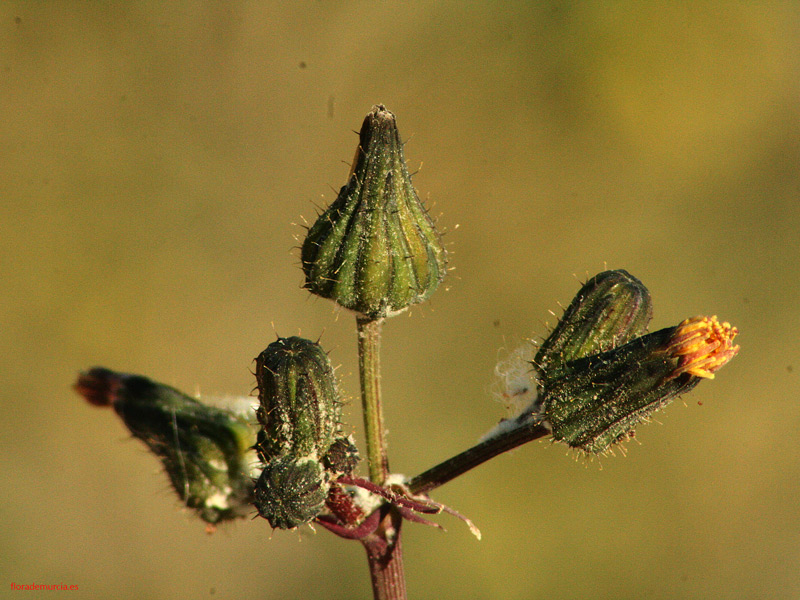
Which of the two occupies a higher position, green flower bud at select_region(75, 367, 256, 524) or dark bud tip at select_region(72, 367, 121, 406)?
dark bud tip at select_region(72, 367, 121, 406)

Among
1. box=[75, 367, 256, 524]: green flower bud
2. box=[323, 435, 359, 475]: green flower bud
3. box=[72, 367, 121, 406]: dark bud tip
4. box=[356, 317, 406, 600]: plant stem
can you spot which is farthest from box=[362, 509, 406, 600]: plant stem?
box=[72, 367, 121, 406]: dark bud tip

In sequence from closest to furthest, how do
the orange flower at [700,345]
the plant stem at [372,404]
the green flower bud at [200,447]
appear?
the orange flower at [700,345]
the plant stem at [372,404]
the green flower bud at [200,447]

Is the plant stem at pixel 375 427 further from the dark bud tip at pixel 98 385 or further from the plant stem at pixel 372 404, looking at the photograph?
the dark bud tip at pixel 98 385

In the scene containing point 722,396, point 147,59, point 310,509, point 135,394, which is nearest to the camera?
point 310,509

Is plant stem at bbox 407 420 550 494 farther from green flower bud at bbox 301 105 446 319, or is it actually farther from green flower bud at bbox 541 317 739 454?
green flower bud at bbox 301 105 446 319

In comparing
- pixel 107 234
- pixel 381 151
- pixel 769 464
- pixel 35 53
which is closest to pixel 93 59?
pixel 35 53

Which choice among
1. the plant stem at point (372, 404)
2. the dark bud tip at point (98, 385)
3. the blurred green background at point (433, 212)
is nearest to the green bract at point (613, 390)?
the plant stem at point (372, 404)

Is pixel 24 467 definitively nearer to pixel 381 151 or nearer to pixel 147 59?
pixel 147 59
